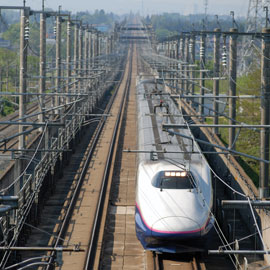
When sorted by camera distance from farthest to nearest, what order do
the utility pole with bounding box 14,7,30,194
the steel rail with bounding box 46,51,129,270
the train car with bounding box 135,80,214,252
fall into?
the utility pole with bounding box 14,7,30,194
the steel rail with bounding box 46,51,129,270
the train car with bounding box 135,80,214,252

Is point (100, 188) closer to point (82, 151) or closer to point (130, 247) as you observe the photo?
point (130, 247)

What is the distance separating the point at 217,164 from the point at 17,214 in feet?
41.7

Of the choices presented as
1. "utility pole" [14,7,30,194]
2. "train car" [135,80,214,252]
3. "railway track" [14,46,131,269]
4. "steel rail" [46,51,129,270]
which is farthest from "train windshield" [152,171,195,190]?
"utility pole" [14,7,30,194]

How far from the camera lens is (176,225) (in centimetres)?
1441

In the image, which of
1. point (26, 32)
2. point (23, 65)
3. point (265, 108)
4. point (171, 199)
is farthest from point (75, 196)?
point (265, 108)

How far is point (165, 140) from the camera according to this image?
2016 centimetres

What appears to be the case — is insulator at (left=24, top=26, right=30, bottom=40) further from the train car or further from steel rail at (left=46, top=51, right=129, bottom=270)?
the train car

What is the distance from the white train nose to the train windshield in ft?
4.40

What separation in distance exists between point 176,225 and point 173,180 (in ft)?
6.08

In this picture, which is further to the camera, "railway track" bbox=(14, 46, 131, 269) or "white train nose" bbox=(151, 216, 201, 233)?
"railway track" bbox=(14, 46, 131, 269)

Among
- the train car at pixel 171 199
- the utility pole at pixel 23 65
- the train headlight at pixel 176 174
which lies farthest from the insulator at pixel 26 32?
the train headlight at pixel 176 174

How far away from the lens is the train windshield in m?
15.8

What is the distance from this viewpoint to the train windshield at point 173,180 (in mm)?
15812

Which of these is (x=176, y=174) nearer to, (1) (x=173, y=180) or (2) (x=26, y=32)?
(1) (x=173, y=180)
